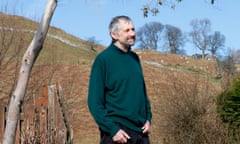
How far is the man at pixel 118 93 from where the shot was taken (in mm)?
4145

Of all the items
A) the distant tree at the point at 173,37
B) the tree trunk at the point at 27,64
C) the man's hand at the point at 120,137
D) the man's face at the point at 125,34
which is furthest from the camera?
the distant tree at the point at 173,37

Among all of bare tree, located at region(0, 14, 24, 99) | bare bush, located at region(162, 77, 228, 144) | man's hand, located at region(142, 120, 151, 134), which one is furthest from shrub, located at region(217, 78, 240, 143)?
man's hand, located at region(142, 120, 151, 134)

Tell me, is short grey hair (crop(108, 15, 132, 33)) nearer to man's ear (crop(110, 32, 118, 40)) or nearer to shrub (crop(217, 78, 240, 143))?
man's ear (crop(110, 32, 118, 40))

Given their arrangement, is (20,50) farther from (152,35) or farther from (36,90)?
(152,35)

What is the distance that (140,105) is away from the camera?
430 centimetres

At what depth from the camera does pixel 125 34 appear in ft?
14.0

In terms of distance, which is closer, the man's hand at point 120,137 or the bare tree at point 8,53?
the man's hand at point 120,137

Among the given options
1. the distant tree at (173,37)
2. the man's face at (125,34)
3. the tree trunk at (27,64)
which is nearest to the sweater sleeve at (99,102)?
the man's face at (125,34)

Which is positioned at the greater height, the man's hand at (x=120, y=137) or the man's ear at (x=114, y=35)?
the man's ear at (x=114, y=35)

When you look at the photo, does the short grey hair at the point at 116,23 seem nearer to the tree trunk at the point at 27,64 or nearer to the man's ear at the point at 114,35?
the man's ear at the point at 114,35

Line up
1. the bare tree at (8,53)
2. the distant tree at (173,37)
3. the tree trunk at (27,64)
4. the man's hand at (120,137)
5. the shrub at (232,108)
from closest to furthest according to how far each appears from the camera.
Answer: the man's hand at (120,137) → the tree trunk at (27,64) → the shrub at (232,108) → the bare tree at (8,53) → the distant tree at (173,37)

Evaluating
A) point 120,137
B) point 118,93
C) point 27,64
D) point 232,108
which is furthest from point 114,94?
point 232,108

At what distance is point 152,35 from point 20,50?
124 ft

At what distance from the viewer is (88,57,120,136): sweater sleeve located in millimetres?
4125
